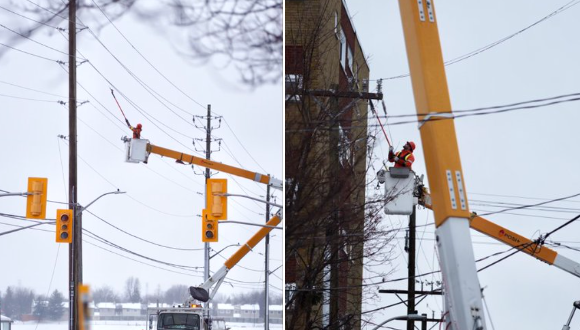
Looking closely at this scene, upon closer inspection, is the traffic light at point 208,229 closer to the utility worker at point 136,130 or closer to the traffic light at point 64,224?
the utility worker at point 136,130

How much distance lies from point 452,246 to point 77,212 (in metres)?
15.4

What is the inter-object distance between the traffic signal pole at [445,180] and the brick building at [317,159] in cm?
242

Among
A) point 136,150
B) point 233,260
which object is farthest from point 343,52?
point 233,260

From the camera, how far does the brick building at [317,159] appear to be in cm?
1442

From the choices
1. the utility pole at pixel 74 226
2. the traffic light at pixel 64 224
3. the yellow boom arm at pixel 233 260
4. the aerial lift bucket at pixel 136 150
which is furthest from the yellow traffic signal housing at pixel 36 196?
the yellow boom arm at pixel 233 260

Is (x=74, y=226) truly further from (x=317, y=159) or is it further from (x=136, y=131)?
(x=317, y=159)

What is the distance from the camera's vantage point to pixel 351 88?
19.0 m

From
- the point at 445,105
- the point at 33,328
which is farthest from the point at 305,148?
the point at 33,328

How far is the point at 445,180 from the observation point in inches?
437

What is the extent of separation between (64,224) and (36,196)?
296 centimetres

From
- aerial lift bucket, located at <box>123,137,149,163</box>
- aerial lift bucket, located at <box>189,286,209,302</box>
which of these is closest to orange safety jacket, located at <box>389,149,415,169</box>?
aerial lift bucket, located at <box>123,137,149,163</box>

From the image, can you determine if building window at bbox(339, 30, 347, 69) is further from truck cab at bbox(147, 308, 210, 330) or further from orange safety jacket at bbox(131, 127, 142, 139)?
truck cab at bbox(147, 308, 210, 330)

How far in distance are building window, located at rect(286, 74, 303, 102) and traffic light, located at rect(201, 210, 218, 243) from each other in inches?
271

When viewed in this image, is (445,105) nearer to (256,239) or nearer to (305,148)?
(305,148)
